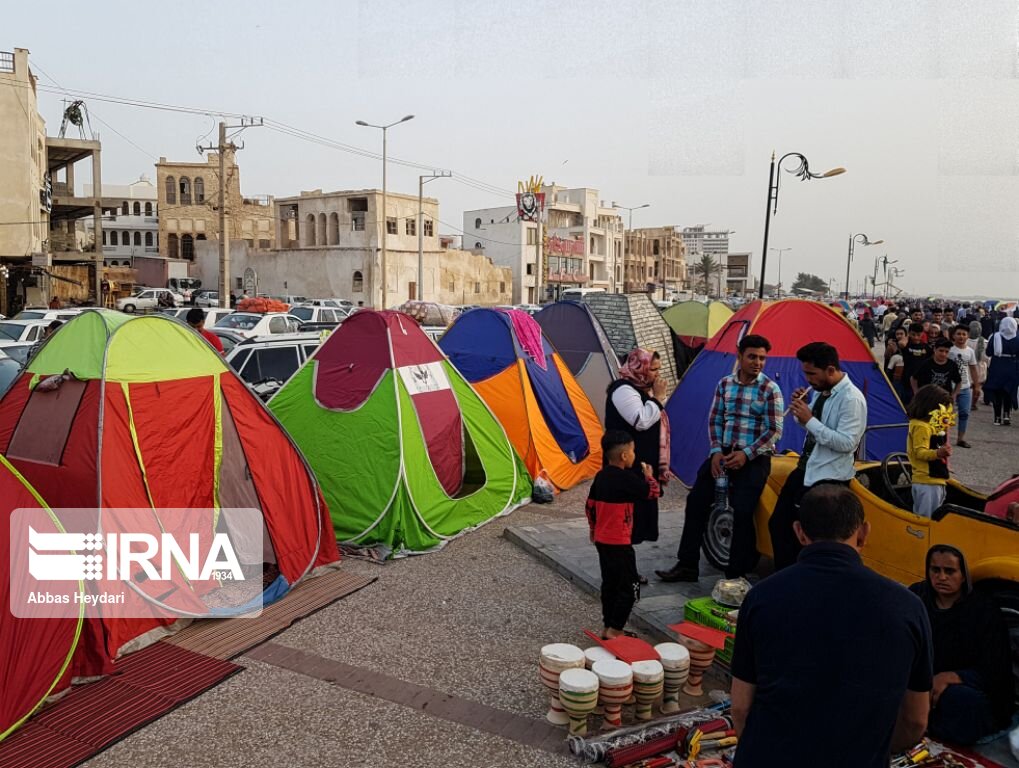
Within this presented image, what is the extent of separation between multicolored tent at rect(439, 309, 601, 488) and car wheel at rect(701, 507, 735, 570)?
3.29 m

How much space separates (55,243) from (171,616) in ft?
135

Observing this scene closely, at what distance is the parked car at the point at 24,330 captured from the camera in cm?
1516

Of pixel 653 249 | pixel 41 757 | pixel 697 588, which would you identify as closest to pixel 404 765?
pixel 41 757

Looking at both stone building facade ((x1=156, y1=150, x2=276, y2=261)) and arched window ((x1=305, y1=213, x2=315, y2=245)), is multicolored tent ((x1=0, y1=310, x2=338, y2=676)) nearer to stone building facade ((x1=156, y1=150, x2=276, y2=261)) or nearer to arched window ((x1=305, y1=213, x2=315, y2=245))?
arched window ((x1=305, y1=213, x2=315, y2=245))

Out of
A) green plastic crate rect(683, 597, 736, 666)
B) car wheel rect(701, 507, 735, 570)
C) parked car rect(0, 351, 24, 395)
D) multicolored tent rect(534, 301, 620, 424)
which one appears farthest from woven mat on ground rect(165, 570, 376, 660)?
multicolored tent rect(534, 301, 620, 424)

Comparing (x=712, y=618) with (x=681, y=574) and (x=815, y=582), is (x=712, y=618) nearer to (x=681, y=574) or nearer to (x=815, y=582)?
(x=681, y=574)

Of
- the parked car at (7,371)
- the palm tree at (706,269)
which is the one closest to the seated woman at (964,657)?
the parked car at (7,371)

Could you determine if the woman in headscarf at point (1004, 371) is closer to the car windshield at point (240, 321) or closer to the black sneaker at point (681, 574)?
the black sneaker at point (681, 574)

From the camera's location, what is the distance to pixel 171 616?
5.56m

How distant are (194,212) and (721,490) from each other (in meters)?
66.1

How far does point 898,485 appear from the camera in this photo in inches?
229

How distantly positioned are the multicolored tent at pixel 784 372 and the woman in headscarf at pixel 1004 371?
4563mm

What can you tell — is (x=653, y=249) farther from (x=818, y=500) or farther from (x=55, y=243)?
(x=818, y=500)

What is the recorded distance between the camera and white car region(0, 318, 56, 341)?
15.2m
